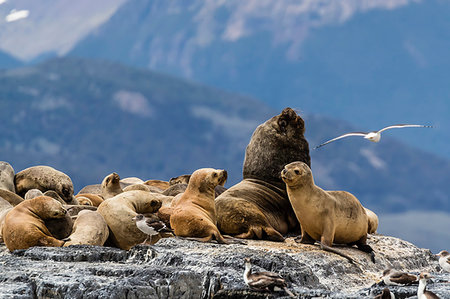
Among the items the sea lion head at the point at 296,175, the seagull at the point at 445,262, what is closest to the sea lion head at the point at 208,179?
the sea lion head at the point at 296,175

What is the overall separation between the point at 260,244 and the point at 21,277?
11.3 feet

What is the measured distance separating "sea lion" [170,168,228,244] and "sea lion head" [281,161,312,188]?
3.11ft

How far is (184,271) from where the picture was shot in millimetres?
6668

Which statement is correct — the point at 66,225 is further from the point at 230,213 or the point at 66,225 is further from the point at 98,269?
the point at 98,269

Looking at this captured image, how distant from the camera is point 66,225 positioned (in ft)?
33.0

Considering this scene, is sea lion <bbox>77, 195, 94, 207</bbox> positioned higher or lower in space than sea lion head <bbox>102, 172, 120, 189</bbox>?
lower

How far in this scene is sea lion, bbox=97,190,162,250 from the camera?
1058cm

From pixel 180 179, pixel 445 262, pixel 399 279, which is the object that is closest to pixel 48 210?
pixel 399 279

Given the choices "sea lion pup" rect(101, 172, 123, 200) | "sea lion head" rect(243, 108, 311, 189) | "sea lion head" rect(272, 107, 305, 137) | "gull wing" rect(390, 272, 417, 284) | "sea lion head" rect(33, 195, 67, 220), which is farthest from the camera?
"sea lion pup" rect(101, 172, 123, 200)

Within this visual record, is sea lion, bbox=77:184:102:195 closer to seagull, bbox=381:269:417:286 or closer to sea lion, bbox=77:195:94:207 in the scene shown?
sea lion, bbox=77:195:94:207

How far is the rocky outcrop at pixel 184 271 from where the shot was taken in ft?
20.6

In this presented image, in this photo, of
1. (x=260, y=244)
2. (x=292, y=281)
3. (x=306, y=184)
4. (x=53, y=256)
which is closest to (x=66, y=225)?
(x=53, y=256)

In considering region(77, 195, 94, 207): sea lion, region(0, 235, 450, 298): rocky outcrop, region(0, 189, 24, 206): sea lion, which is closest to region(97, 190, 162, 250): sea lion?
region(0, 235, 450, 298): rocky outcrop

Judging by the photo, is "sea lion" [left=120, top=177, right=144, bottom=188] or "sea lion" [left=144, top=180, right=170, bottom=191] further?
"sea lion" [left=120, top=177, right=144, bottom=188]
